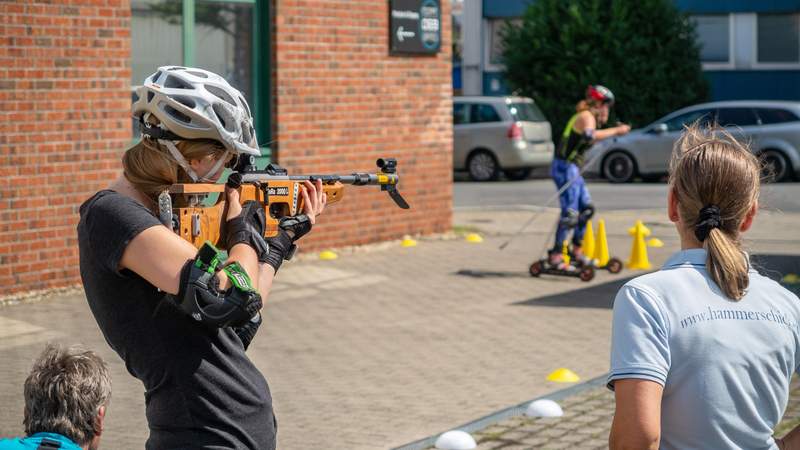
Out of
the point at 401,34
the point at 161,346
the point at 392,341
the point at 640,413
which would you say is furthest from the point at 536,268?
the point at 640,413

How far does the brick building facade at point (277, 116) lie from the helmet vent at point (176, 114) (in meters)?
8.12

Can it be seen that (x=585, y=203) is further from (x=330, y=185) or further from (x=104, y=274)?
(x=104, y=274)

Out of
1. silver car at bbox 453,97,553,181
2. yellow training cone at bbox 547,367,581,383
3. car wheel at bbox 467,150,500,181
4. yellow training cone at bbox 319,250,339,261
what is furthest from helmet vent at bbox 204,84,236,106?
car wheel at bbox 467,150,500,181

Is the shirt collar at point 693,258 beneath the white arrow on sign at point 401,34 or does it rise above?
beneath

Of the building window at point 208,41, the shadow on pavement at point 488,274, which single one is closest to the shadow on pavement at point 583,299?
the shadow on pavement at point 488,274

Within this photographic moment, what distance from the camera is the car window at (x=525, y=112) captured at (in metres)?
26.4

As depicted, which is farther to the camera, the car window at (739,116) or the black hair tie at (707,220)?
the car window at (739,116)

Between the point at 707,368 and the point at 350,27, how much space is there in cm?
1206

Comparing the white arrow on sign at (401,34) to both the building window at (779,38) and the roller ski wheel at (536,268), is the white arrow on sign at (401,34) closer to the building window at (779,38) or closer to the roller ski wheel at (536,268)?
the roller ski wheel at (536,268)

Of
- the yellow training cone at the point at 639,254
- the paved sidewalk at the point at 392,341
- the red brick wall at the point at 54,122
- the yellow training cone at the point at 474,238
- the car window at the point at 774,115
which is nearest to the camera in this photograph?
the paved sidewalk at the point at 392,341

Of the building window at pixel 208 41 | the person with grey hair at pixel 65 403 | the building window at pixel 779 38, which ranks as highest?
the building window at pixel 779 38

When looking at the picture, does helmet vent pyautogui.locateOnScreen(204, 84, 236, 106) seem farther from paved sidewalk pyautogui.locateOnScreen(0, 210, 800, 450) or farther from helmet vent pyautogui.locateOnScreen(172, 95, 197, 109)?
paved sidewalk pyautogui.locateOnScreen(0, 210, 800, 450)

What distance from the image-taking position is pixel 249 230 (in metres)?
3.50

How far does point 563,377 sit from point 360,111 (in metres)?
6.85
